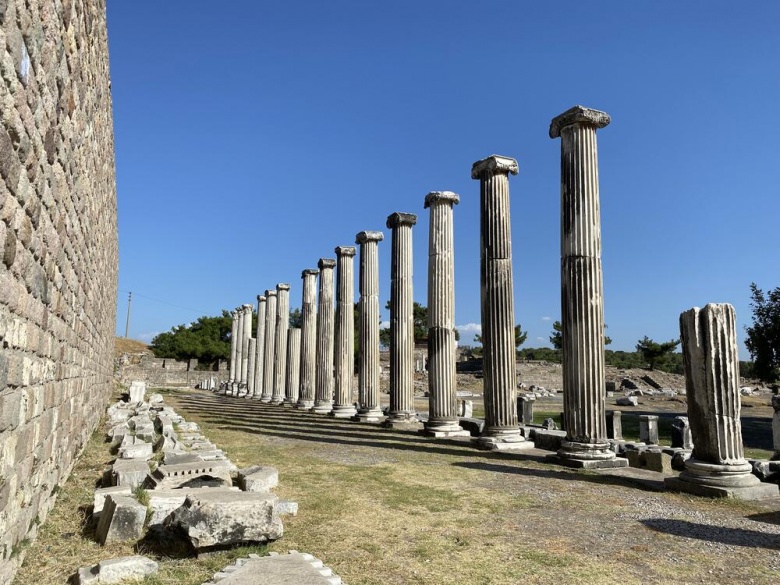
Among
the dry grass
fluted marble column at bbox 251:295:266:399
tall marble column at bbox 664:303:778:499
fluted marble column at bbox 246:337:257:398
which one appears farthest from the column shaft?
fluted marble column at bbox 246:337:257:398

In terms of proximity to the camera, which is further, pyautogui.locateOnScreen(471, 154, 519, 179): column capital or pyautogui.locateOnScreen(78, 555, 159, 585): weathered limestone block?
pyautogui.locateOnScreen(471, 154, 519, 179): column capital

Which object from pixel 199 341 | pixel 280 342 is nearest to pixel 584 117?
pixel 280 342

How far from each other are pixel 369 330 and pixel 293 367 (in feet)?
29.6

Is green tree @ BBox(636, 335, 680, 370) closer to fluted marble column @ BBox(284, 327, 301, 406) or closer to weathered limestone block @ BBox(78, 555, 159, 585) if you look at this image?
fluted marble column @ BBox(284, 327, 301, 406)

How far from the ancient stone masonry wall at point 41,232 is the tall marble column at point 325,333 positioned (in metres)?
14.9

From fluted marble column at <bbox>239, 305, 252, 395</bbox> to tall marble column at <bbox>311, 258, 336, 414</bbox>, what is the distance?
1619 centimetres

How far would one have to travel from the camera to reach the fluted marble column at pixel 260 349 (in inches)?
1284

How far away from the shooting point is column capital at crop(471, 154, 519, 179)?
39.4ft


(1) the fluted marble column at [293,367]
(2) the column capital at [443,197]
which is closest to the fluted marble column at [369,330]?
(2) the column capital at [443,197]

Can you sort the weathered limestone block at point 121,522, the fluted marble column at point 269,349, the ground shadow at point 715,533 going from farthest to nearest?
the fluted marble column at point 269,349 → the ground shadow at point 715,533 → the weathered limestone block at point 121,522

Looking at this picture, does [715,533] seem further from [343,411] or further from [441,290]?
[343,411]

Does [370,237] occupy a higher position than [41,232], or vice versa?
[370,237]

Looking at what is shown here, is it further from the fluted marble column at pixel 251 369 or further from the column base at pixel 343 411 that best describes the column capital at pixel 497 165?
the fluted marble column at pixel 251 369

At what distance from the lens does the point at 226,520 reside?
429 cm
